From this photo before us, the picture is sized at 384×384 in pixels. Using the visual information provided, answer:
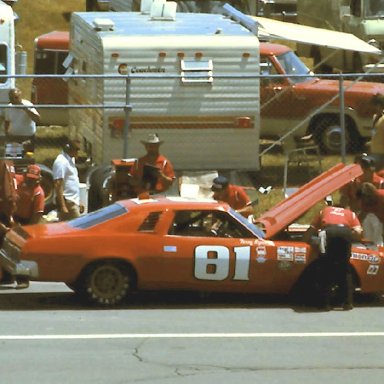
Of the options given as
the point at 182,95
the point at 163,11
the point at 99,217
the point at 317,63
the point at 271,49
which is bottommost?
the point at 99,217

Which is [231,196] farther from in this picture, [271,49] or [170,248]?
[271,49]

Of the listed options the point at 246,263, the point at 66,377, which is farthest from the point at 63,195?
the point at 66,377

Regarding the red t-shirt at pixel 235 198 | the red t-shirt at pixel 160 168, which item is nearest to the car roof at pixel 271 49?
the red t-shirt at pixel 160 168

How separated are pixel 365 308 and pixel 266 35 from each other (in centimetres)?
919

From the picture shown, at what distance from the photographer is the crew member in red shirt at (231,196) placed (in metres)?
17.0

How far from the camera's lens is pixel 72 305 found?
14906 mm

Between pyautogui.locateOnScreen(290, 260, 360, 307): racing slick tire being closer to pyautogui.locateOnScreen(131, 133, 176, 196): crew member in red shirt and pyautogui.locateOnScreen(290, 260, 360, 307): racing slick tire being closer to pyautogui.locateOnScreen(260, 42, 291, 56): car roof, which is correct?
pyautogui.locateOnScreen(131, 133, 176, 196): crew member in red shirt

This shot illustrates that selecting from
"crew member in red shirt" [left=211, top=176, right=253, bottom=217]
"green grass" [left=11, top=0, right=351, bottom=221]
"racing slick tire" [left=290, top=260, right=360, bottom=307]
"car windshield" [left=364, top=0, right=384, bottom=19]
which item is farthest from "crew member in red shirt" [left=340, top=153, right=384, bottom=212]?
"car windshield" [left=364, top=0, right=384, bottom=19]

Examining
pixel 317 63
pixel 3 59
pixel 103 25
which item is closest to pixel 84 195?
pixel 103 25

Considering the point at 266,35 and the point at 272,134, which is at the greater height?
the point at 266,35

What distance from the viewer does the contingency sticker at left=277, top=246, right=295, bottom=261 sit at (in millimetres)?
14633

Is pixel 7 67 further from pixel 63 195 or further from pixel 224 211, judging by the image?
pixel 224 211

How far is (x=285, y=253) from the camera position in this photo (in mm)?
14656

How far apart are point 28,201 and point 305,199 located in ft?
10.7
